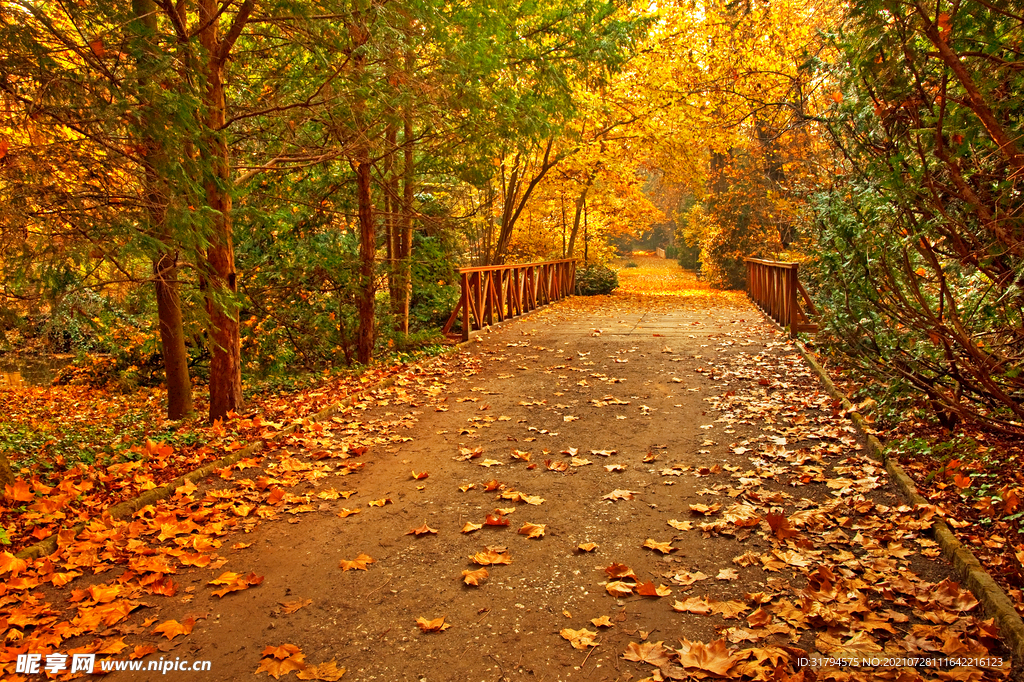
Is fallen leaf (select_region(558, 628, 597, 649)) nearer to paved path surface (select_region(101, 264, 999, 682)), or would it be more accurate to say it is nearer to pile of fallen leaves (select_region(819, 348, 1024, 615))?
paved path surface (select_region(101, 264, 999, 682))

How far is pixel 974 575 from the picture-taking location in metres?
3.04

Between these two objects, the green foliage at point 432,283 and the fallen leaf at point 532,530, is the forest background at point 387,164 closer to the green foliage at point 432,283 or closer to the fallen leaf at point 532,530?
the green foliage at point 432,283

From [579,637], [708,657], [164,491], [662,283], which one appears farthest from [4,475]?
[662,283]

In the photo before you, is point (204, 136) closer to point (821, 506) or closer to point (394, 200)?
point (394, 200)

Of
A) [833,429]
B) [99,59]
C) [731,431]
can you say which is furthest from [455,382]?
[99,59]

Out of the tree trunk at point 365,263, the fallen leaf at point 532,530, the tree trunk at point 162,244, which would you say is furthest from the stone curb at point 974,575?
the tree trunk at point 365,263

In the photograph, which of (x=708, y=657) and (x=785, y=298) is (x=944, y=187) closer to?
(x=708, y=657)

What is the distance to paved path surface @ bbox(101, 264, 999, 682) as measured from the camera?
9.04 ft

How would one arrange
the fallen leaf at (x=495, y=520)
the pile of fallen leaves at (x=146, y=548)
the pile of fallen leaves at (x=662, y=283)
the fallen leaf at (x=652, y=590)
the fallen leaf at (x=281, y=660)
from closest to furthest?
1. the fallen leaf at (x=281, y=660)
2. the pile of fallen leaves at (x=146, y=548)
3. the fallen leaf at (x=652, y=590)
4. the fallen leaf at (x=495, y=520)
5. the pile of fallen leaves at (x=662, y=283)

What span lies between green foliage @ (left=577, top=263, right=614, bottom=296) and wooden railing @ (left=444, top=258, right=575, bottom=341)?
6.04 feet

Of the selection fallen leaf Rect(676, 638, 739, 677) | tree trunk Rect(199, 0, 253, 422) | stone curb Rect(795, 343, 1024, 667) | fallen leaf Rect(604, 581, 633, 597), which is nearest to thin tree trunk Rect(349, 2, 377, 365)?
tree trunk Rect(199, 0, 253, 422)

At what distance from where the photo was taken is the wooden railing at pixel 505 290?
1161cm

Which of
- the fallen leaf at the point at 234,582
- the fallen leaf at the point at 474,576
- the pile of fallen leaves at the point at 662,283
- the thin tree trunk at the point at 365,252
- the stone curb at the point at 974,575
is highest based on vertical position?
the thin tree trunk at the point at 365,252

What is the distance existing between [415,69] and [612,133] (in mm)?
12660
